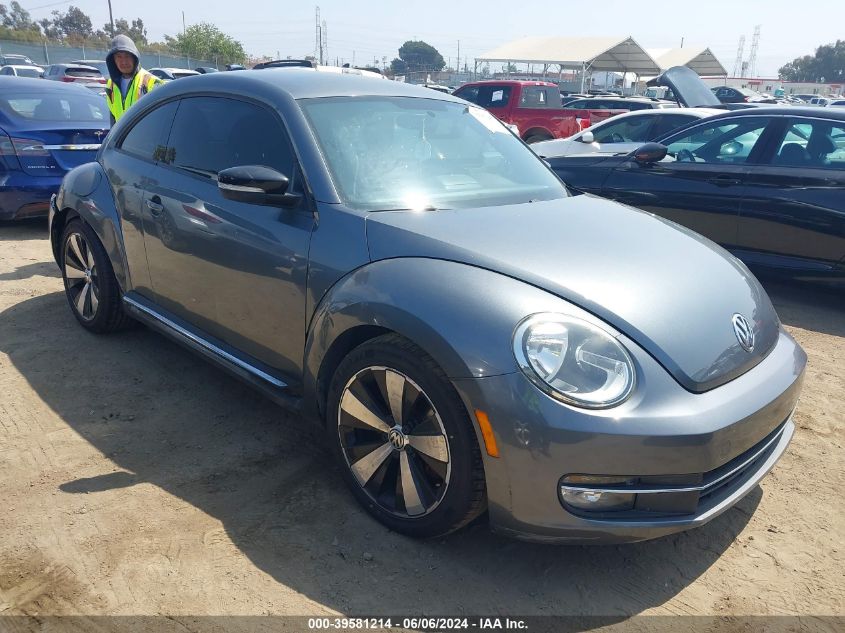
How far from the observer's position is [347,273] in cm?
267

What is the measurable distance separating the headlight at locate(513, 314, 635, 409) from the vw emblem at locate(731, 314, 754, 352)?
1.90 ft

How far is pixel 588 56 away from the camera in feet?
106

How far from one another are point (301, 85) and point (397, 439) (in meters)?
1.81

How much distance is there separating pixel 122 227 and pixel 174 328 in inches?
30.5

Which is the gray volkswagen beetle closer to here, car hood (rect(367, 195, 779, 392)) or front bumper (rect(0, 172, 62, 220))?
car hood (rect(367, 195, 779, 392))

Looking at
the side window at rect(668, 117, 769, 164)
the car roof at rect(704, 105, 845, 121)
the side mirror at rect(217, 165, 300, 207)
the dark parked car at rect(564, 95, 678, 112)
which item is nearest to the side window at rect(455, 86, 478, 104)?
the dark parked car at rect(564, 95, 678, 112)

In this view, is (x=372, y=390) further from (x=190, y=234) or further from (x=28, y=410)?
(x=28, y=410)

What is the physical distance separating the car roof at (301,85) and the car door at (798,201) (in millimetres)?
3112

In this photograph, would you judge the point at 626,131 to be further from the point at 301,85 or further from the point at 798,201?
the point at 301,85

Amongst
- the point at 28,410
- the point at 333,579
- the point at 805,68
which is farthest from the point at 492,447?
the point at 805,68

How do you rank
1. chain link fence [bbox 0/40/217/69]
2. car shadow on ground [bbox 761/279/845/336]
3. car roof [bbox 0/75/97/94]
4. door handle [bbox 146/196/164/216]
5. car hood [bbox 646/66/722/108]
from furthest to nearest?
chain link fence [bbox 0/40/217/69]
car hood [bbox 646/66/722/108]
car roof [bbox 0/75/97/94]
car shadow on ground [bbox 761/279/845/336]
door handle [bbox 146/196/164/216]

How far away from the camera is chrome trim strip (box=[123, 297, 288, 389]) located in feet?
10.1

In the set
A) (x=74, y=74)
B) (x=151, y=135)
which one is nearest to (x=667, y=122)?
(x=151, y=135)

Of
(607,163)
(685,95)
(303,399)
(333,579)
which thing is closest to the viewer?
(333,579)
